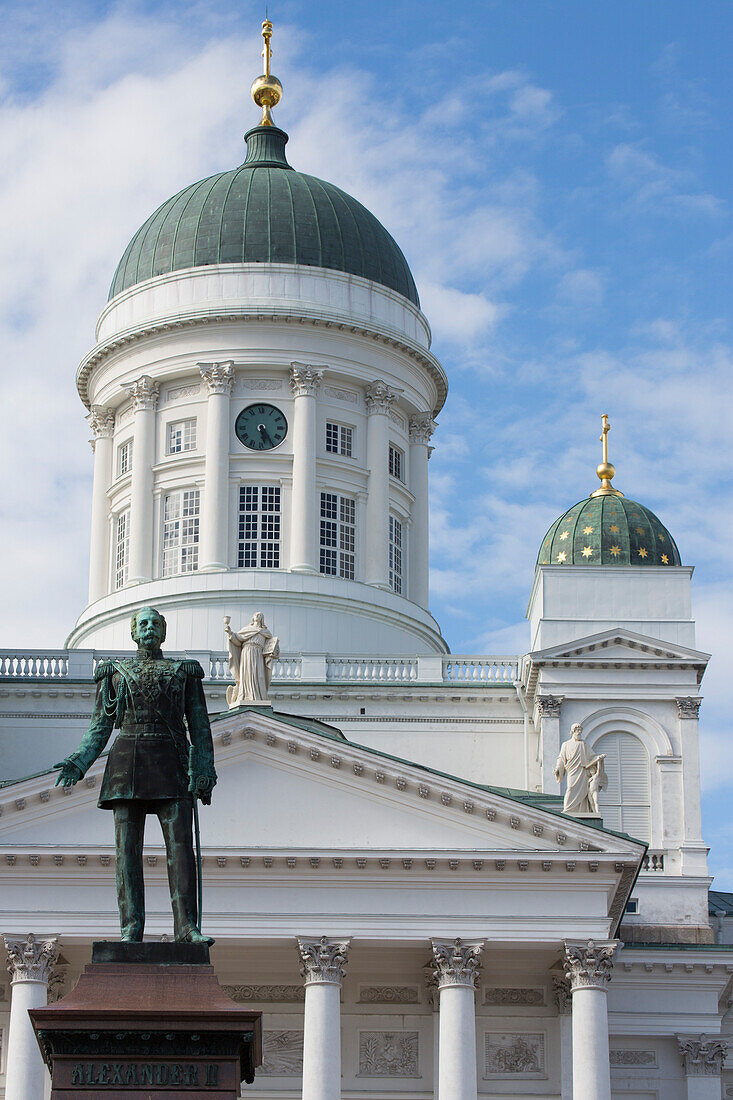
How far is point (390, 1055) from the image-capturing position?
4469cm

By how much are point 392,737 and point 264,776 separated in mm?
10320

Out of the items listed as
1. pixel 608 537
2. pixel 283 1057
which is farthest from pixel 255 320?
pixel 283 1057

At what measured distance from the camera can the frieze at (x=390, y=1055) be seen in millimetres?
44656

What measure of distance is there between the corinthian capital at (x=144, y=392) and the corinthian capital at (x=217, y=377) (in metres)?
1.93

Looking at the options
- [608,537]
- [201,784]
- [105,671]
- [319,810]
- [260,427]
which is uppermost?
[260,427]

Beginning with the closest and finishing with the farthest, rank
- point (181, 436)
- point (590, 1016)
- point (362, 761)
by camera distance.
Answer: point (590, 1016) < point (362, 761) < point (181, 436)

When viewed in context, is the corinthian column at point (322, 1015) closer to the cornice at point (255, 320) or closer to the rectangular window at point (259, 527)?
the rectangular window at point (259, 527)

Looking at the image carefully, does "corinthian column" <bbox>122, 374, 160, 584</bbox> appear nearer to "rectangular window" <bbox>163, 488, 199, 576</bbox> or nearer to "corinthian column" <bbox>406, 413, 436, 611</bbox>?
"rectangular window" <bbox>163, 488, 199, 576</bbox>

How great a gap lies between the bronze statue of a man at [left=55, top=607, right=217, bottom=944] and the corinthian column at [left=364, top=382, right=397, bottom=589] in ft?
149

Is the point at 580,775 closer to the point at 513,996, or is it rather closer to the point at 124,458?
the point at 513,996

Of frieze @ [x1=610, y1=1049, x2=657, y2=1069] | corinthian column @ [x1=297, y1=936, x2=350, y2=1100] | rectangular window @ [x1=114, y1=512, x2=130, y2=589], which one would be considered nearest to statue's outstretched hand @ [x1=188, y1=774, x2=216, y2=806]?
corinthian column @ [x1=297, y1=936, x2=350, y2=1100]

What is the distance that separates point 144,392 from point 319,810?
23.6 meters

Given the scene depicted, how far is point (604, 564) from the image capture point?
53.6 meters

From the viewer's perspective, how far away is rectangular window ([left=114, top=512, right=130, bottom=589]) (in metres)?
62.4
